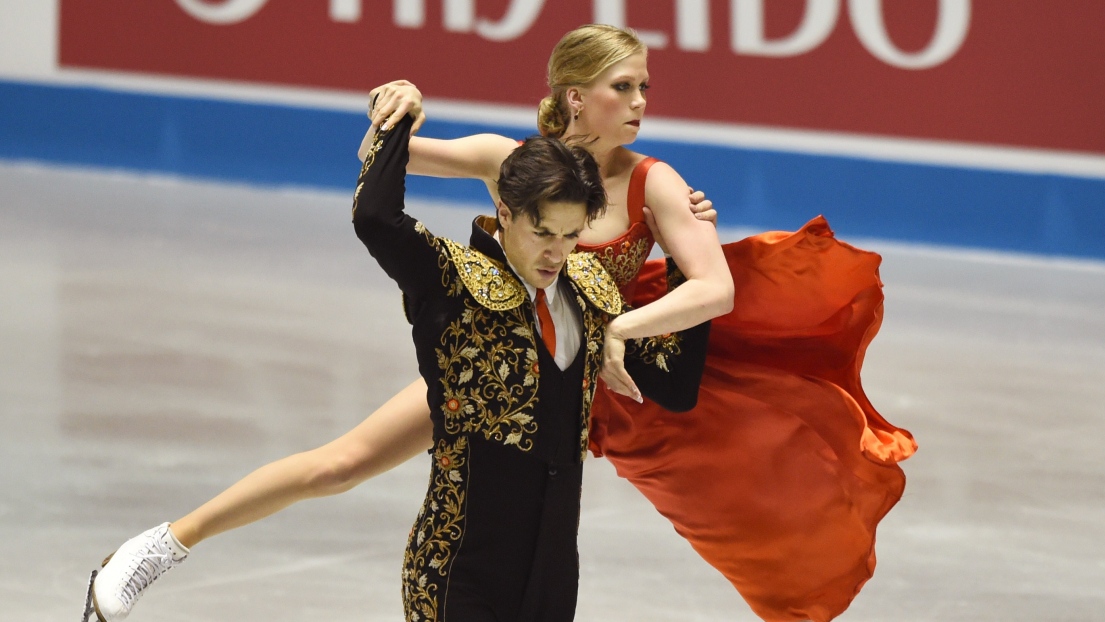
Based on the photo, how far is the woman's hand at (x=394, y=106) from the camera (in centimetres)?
249

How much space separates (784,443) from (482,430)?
3.03 feet

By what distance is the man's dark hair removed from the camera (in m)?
2.37

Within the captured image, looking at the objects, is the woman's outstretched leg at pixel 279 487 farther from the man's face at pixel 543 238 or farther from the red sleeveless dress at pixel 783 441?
the man's face at pixel 543 238

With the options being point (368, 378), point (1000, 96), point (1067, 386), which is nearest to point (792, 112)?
point (1000, 96)

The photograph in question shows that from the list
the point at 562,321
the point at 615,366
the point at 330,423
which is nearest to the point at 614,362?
the point at 615,366

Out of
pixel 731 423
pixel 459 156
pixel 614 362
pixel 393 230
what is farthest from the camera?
pixel 731 423

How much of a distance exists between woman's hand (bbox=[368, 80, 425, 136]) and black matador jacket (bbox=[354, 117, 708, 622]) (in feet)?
0.08

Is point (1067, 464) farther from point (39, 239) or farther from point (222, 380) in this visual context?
point (39, 239)

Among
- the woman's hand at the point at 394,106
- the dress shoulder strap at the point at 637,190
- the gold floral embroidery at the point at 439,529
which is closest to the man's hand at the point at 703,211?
the dress shoulder strap at the point at 637,190

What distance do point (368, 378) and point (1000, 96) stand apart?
4030 millimetres

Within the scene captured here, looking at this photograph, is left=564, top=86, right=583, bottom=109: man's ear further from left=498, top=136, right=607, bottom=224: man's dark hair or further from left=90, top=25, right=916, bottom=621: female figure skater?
left=498, top=136, right=607, bottom=224: man's dark hair

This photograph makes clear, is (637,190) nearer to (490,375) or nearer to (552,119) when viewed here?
(552,119)

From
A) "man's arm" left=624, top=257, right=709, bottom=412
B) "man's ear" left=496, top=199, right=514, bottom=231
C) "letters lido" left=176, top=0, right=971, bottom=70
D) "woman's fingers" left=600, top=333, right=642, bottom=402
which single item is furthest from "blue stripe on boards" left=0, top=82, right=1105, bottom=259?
"man's ear" left=496, top=199, right=514, bottom=231

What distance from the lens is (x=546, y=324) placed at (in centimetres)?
246
